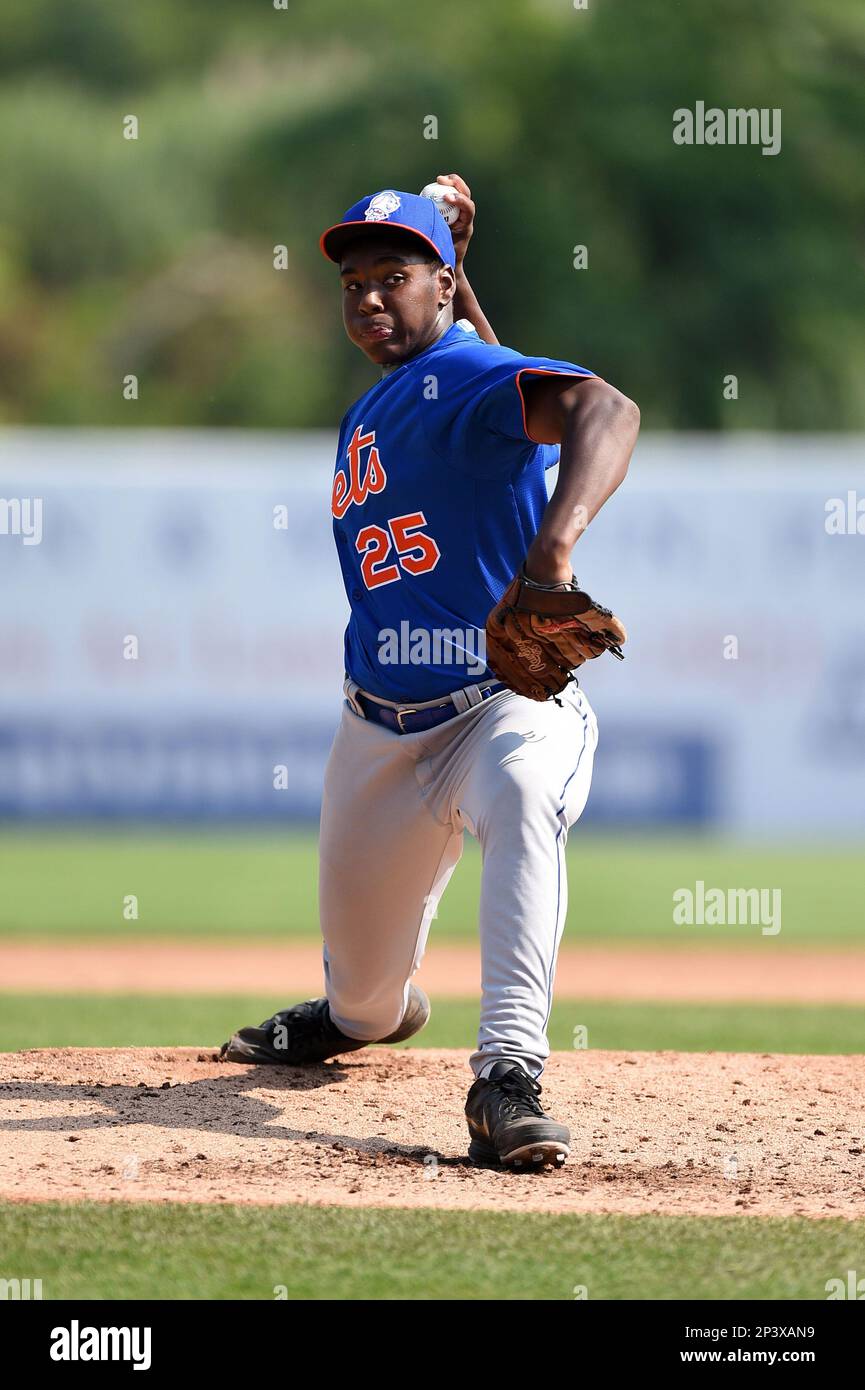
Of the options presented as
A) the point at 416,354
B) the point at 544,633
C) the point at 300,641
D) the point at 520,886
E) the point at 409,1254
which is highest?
the point at 300,641

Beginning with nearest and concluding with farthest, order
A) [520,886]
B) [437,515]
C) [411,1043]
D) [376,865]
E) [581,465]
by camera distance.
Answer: [581,465], [520,886], [437,515], [376,865], [411,1043]

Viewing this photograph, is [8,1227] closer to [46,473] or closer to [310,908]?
[310,908]

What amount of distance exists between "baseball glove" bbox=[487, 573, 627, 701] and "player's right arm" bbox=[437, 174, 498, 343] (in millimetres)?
1001

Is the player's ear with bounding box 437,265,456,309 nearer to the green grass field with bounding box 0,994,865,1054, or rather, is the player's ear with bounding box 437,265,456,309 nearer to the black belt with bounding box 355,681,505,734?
the black belt with bounding box 355,681,505,734

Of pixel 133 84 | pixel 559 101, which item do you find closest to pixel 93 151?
pixel 133 84

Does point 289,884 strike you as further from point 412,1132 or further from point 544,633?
point 544,633

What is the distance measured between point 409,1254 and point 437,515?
143 cm

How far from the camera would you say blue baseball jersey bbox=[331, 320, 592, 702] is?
3.33m

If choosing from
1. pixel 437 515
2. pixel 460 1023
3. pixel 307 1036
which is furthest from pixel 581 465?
pixel 460 1023

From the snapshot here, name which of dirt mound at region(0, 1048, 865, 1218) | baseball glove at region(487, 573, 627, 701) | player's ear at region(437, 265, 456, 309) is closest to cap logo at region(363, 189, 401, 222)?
player's ear at region(437, 265, 456, 309)

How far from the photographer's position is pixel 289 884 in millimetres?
10508

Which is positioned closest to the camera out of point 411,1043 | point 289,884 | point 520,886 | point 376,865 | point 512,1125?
point 512,1125

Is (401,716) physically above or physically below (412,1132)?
above

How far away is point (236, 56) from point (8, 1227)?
102 feet
